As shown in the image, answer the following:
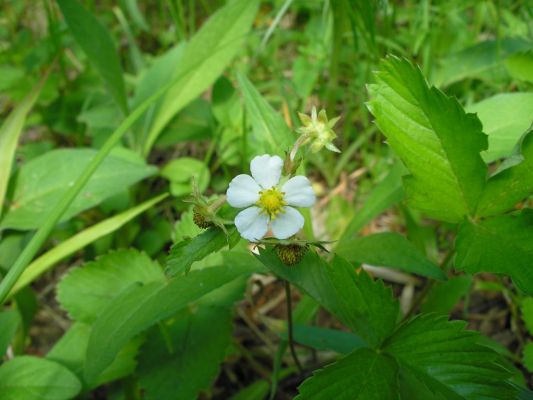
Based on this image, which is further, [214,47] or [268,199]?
[214,47]

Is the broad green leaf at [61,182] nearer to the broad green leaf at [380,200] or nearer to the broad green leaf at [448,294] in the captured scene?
the broad green leaf at [380,200]

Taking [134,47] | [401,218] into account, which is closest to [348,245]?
[401,218]

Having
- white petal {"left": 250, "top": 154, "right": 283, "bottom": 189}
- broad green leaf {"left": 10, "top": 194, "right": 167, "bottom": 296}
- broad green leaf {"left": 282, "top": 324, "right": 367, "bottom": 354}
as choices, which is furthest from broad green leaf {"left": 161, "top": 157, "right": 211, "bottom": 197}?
white petal {"left": 250, "top": 154, "right": 283, "bottom": 189}

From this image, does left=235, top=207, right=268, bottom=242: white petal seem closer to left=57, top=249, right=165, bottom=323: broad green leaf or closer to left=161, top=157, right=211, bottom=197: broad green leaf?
left=57, top=249, right=165, bottom=323: broad green leaf

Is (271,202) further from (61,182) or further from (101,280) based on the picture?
(61,182)

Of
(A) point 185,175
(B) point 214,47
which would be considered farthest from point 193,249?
(B) point 214,47
